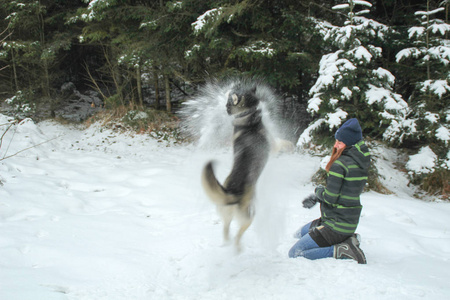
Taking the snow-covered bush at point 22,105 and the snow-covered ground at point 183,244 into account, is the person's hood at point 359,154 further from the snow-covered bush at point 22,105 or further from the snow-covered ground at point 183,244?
the snow-covered bush at point 22,105

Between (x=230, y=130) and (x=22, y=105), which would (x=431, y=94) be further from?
(x=22, y=105)

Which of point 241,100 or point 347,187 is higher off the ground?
point 241,100

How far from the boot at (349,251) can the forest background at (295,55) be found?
1.65m

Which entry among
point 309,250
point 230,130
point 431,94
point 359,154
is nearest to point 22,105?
point 230,130

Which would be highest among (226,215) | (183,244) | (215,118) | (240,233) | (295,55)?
(295,55)

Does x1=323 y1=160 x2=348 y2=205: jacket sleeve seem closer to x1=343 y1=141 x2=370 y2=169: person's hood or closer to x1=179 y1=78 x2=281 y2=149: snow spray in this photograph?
x1=343 y1=141 x2=370 y2=169: person's hood

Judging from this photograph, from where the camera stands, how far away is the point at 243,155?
2.95 metres

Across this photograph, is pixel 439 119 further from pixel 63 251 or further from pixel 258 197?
pixel 63 251

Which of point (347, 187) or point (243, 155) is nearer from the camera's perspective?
point (243, 155)

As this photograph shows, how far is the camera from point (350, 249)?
3.17 metres

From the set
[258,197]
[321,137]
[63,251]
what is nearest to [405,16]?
[321,137]

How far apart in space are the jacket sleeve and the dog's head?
0.99m

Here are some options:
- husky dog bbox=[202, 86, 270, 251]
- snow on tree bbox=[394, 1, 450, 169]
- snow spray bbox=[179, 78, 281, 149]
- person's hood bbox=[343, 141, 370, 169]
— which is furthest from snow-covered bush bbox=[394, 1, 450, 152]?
husky dog bbox=[202, 86, 270, 251]

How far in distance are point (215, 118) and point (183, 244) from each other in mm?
1654
